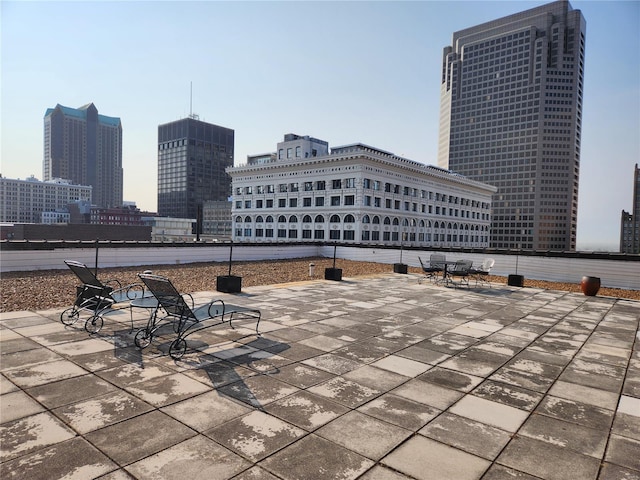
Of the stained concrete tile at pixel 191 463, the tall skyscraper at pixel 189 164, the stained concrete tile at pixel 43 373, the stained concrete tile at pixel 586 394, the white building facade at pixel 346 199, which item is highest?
the tall skyscraper at pixel 189 164

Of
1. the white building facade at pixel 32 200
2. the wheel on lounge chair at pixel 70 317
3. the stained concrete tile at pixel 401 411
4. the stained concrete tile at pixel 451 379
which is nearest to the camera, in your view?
the stained concrete tile at pixel 401 411

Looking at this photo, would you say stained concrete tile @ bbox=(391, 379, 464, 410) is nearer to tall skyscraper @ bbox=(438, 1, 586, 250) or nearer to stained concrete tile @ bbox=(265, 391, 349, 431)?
stained concrete tile @ bbox=(265, 391, 349, 431)

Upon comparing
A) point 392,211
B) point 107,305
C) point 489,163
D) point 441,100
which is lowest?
point 107,305

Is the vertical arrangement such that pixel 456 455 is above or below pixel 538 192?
below

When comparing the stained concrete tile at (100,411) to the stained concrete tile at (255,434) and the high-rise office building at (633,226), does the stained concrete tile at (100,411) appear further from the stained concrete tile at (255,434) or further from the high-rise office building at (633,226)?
the high-rise office building at (633,226)

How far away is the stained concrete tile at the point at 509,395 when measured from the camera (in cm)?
489

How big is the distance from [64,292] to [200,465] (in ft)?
36.2

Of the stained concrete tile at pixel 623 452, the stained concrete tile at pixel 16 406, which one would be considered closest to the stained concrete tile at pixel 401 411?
the stained concrete tile at pixel 623 452

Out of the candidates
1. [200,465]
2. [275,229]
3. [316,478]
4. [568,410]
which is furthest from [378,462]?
[275,229]

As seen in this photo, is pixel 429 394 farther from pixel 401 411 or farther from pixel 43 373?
pixel 43 373

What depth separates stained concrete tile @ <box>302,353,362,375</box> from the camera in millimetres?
5832

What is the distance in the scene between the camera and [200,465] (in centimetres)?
335

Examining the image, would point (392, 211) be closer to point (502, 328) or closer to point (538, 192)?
point (502, 328)

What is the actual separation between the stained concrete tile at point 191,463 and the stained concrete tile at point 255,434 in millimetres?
121
